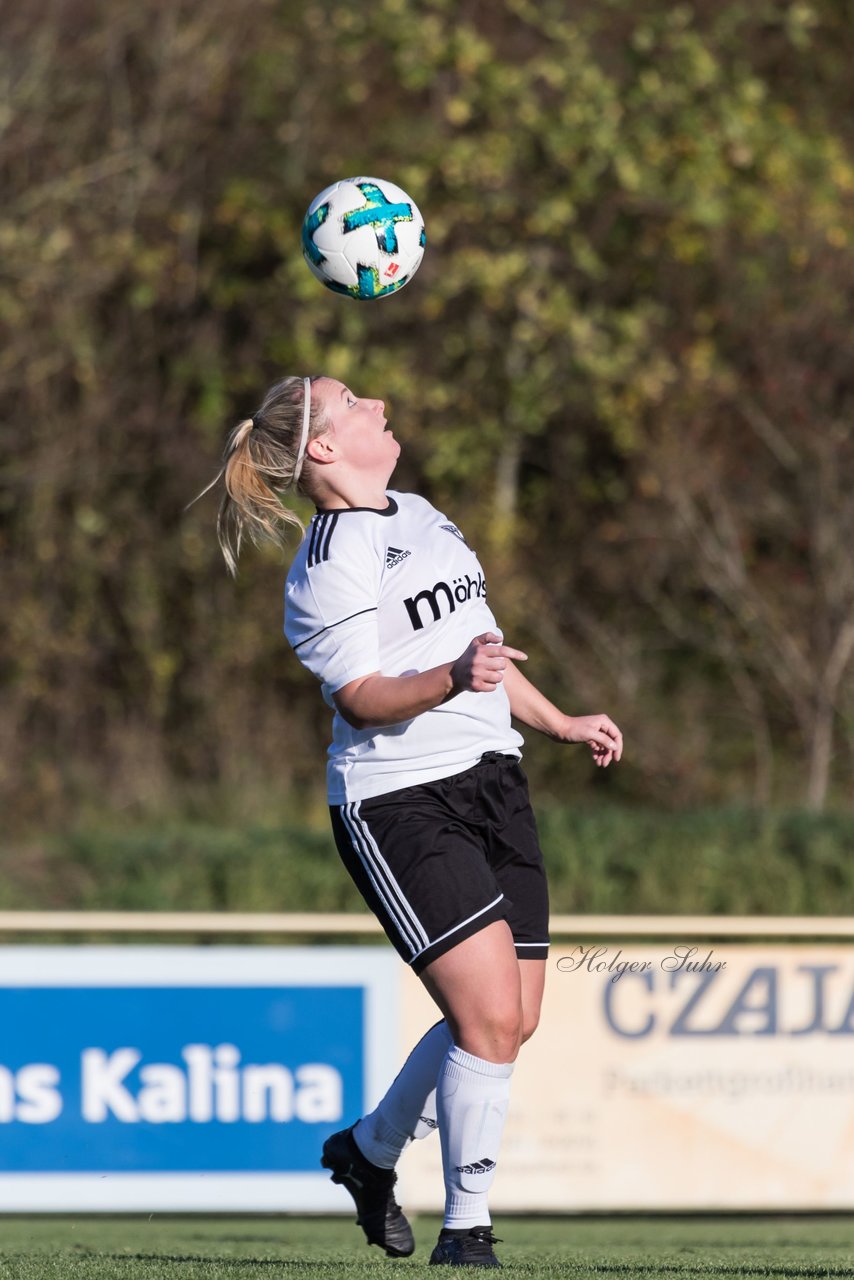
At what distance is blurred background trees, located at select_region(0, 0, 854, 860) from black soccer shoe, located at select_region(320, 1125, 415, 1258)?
781cm

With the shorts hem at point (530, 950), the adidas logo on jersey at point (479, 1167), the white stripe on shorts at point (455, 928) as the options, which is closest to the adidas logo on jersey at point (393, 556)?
the white stripe on shorts at point (455, 928)

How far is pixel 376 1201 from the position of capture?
14.2 ft

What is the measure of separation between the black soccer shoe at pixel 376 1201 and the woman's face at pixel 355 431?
167 centimetres

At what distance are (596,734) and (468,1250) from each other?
120cm

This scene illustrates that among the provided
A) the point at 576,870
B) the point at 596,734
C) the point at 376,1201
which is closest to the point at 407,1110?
the point at 376,1201

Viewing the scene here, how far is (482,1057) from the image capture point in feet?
12.7

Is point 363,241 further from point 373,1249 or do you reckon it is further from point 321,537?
point 373,1249

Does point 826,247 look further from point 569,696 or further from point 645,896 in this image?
point 645,896

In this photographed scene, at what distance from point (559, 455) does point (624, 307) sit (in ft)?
3.85

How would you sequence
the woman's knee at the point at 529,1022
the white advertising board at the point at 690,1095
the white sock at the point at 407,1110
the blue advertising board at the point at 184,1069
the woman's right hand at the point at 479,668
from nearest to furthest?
the woman's right hand at the point at 479,668
the woman's knee at the point at 529,1022
the white sock at the point at 407,1110
the blue advertising board at the point at 184,1069
the white advertising board at the point at 690,1095

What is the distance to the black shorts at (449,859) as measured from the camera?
3812mm

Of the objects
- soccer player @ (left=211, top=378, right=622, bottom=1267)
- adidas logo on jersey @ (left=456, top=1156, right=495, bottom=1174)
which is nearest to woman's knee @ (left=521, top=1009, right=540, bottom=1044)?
soccer player @ (left=211, top=378, right=622, bottom=1267)

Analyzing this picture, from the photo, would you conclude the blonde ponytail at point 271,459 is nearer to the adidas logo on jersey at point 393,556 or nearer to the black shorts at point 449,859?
the adidas logo on jersey at point 393,556

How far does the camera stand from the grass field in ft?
13.4
